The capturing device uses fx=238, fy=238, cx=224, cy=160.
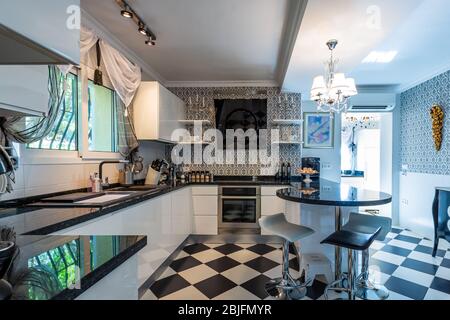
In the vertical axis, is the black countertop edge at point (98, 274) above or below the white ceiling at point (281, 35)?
below

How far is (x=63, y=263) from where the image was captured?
673 millimetres

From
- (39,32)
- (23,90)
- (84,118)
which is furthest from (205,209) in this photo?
(39,32)

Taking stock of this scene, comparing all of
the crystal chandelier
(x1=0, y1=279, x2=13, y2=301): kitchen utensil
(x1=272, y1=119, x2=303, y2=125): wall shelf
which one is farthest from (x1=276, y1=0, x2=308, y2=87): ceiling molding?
(x1=0, y1=279, x2=13, y2=301): kitchen utensil

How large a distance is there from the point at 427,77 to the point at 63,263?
15.5 feet

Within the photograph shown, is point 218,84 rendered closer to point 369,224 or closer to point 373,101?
point 373,101

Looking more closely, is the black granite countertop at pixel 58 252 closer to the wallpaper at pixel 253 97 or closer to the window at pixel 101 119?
the window at pixel 101 119

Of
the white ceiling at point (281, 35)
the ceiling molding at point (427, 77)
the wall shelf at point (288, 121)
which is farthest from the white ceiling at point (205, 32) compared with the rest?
the ceiling molding at point (427, 77)

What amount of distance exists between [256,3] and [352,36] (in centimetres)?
86

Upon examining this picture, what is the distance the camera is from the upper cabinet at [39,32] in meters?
0.76

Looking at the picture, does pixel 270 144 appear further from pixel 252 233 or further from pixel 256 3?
pixel 256 3

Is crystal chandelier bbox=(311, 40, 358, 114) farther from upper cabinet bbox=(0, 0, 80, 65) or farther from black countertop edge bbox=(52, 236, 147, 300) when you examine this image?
black countertop edge bbox=(52, 236, 147, 300)

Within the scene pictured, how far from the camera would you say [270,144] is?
3.93m

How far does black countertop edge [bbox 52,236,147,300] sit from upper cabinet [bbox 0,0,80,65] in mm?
785

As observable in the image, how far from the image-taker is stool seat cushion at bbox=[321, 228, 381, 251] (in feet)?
4.99
